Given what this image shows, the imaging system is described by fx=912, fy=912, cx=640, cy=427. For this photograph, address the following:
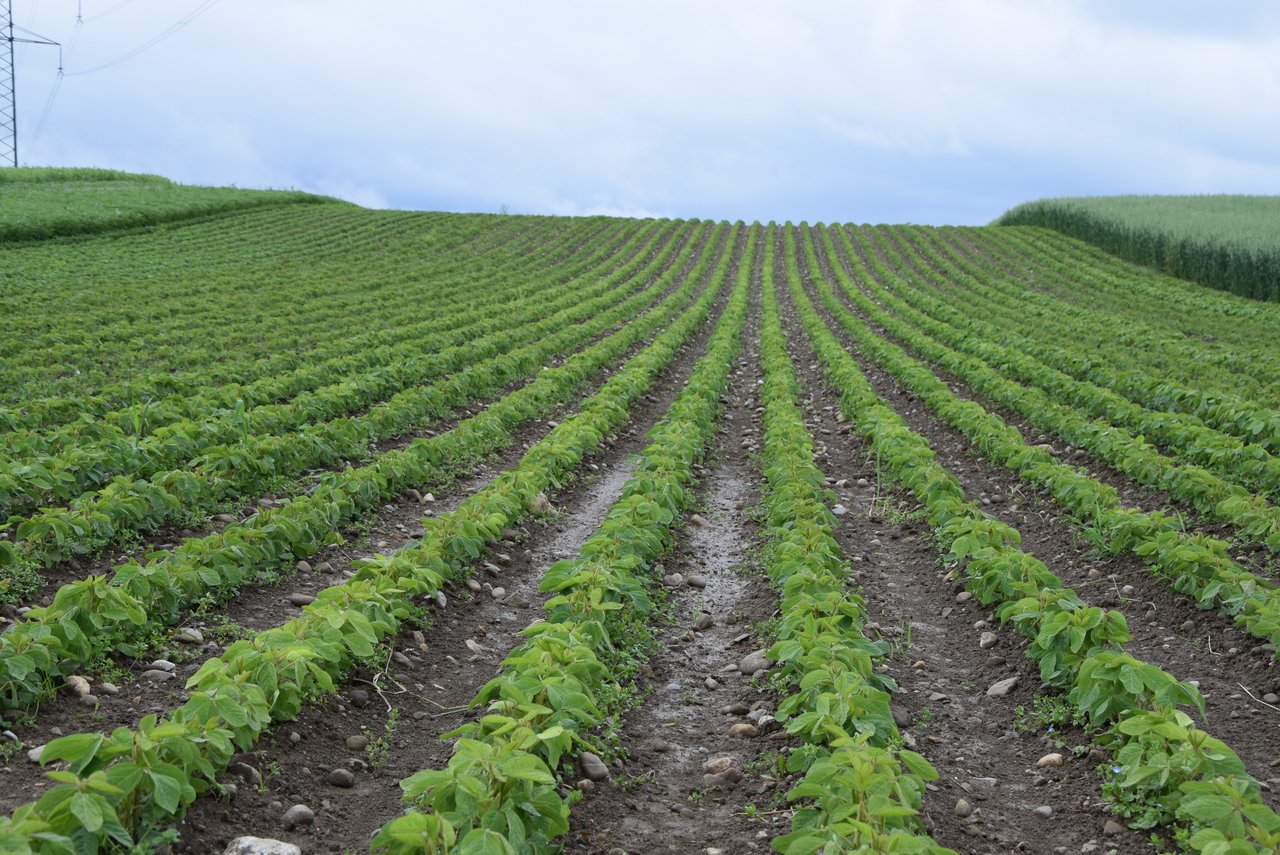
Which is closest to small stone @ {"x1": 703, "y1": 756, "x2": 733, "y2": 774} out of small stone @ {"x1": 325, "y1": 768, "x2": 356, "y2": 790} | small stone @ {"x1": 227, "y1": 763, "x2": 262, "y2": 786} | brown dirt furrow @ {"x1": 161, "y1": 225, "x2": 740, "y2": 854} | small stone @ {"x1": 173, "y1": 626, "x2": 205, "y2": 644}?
brown dirt furrow @ {"x1": 161, "y1": 225, "x2": 740, "y2": 854}

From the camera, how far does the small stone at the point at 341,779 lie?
4.69 m

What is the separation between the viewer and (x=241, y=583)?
22.3 feet

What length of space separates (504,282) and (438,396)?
18.8 meters

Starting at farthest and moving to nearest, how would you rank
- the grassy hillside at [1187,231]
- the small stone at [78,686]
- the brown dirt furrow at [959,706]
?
the grassy hillside at [1187,231] < the small stone at [78,686] < the brown dirt furrow at [959,706]

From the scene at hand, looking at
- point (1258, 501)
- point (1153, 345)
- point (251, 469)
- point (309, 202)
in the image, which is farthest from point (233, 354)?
point (309, 202)

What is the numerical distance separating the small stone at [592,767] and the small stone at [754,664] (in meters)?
1.60

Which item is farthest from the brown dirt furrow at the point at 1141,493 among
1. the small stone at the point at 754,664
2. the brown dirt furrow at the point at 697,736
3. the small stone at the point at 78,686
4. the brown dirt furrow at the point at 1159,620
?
the small stone at the point at 78,686

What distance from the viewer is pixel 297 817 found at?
4324 millimetres

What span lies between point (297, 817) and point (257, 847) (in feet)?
1.23

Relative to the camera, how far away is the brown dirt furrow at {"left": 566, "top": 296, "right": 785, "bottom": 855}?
4.45m

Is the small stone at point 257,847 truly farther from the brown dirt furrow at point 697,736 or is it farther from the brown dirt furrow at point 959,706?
the brown dirt furrow at point 959,706

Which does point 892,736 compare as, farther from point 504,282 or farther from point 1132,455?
point 504,282

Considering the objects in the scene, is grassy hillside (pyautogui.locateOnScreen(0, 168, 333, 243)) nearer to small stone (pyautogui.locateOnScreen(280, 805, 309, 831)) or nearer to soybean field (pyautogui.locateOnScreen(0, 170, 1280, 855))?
soybean field (pyautogui.locateOnScreen(0, 170, 1280, 855))

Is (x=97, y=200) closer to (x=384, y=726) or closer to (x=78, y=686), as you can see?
(x=78, y=686)
